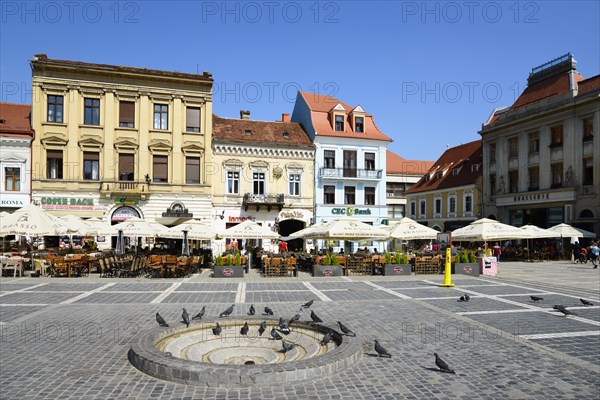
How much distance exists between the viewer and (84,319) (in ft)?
34.5

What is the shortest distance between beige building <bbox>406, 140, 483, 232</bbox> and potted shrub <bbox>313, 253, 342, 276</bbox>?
2763 cm

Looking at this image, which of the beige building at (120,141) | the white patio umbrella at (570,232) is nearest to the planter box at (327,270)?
the beige building at (120,141)

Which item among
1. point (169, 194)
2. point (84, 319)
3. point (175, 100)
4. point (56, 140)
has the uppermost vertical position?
point (175, 100)

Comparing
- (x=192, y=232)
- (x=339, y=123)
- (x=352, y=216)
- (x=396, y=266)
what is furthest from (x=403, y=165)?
(x=192, y=232)

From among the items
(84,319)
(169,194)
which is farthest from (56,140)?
(84,319)

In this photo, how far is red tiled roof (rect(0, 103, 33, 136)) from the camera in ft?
101

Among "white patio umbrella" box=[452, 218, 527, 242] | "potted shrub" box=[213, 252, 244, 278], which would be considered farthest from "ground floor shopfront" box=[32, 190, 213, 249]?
"white patio umbrella" box=[452, 218, 527, 242]

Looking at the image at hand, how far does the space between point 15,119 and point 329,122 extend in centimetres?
2389

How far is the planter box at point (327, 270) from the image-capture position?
20.8 m

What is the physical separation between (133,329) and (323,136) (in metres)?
29.7

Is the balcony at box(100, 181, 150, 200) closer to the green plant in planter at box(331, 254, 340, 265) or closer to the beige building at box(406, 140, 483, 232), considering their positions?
the green plant in planter at box(331, 254, 340, 265)

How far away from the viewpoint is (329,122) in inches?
1554

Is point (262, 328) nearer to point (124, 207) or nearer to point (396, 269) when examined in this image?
point (396, 269)

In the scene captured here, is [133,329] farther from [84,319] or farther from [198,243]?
[198,243]
